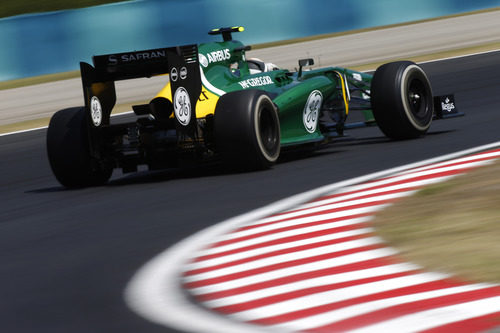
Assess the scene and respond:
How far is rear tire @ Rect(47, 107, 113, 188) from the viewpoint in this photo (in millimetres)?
9797

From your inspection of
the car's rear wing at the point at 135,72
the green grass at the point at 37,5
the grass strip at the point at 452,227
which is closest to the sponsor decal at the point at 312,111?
the car's rear wing at the point at 135,72

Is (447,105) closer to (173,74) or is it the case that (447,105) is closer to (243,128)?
(243,128)

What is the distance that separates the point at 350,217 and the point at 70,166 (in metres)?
4.11

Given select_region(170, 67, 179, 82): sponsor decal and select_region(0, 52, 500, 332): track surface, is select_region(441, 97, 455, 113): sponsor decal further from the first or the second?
select_region(170, 67, 179, 82): sponsor decal

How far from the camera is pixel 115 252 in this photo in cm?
630

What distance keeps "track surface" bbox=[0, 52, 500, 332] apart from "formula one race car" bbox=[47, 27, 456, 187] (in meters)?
0.23

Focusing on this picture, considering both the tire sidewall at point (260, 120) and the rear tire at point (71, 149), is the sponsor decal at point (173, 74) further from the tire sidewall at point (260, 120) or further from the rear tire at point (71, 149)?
the rear tire at point (71, 149)

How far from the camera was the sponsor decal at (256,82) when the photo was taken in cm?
1009

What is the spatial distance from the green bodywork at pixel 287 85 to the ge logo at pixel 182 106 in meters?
0.35

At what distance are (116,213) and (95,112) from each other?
201 centimetres

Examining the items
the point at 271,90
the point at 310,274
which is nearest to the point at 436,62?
the point at 271,90

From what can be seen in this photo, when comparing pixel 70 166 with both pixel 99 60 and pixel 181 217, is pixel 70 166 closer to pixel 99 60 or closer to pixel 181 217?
pixel 99 60

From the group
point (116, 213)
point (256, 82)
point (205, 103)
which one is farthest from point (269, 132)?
point (116, 213)

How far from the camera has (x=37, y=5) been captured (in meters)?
30.5
